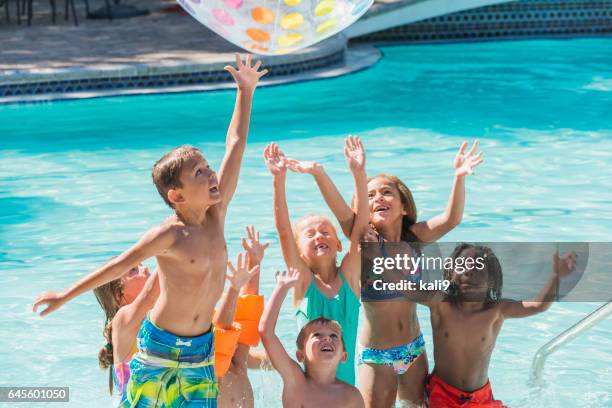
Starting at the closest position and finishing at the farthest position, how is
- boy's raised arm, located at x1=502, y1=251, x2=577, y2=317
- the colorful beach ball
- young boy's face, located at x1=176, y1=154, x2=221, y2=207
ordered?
young boy's face, located at x1=176, y1=154, x2=221, y2=207 < boy's raised arm, located at x1=502, y1=251, x2=577, y2=317 < the colorful beach ball

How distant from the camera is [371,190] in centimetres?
440

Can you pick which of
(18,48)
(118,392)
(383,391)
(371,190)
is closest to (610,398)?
(383,391)

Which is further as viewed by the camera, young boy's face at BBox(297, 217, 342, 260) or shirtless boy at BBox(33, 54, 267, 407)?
young boy's face at BBox(297, 217, 342, 260)

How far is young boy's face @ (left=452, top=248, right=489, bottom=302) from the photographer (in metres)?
4.14

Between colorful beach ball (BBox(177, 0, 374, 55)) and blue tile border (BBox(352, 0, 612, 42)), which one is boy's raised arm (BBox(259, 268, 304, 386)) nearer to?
colorful beach ball (BBox(177, 0, 374, 55))

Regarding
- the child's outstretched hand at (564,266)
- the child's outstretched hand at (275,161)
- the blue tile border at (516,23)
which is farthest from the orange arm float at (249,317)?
the blue tile border at (516,23)

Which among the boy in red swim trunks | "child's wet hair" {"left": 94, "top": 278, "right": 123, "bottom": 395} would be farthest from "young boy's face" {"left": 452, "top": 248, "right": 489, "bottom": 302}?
"child's wet hair" {"left": 94, "top": 278, "right": 123, "bottom": 395}

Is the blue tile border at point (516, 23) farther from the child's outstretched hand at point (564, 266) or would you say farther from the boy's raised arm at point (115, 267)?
the boy's raised arm at point (115, 267)

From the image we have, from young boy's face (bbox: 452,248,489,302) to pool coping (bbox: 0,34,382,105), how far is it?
7598 millimetres

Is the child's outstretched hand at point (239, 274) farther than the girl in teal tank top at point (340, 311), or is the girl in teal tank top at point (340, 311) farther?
the girl in teal tank top at point (340, 311)

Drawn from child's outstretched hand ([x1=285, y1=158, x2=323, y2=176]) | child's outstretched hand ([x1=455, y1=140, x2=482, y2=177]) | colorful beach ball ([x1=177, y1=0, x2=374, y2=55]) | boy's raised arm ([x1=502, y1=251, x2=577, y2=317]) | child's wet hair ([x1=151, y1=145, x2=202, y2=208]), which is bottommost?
boy's raised arm ([x1=502, y1=251, x2=577, y2=317])

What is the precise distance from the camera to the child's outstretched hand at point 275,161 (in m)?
4.16

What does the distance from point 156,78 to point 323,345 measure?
801 centimetres

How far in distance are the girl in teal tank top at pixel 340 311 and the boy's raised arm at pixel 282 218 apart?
2.8 inches
